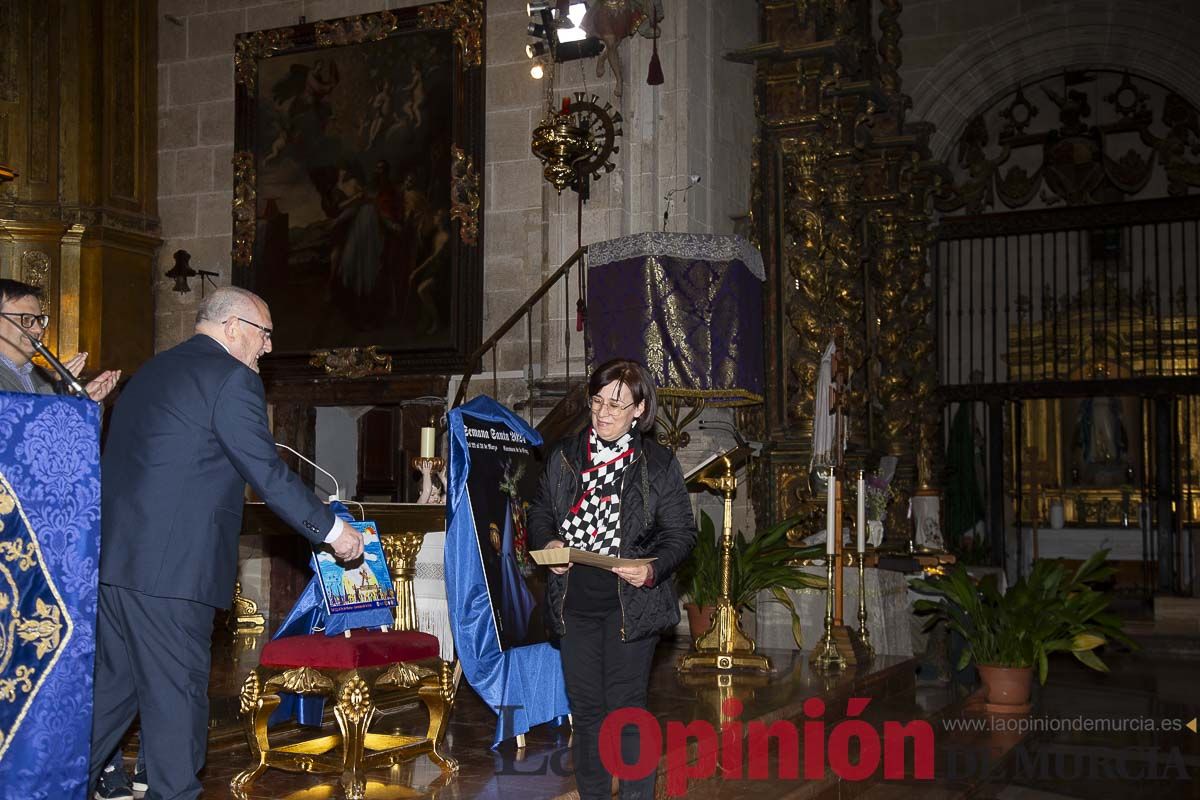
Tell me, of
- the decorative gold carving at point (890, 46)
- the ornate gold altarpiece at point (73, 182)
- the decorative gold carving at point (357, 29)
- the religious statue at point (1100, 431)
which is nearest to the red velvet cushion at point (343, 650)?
the ornate gold altarpiece at point (73, 182)

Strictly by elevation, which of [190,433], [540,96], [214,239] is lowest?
[190,433]

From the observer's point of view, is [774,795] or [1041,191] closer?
[774,795]

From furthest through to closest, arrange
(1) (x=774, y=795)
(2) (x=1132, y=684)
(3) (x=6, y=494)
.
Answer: (2) (x=1132, y=684)
(1) (x=774, y=795)
(3) (x=6, y=494)

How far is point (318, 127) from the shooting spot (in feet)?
36.2

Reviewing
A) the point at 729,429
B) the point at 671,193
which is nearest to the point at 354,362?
the point at 671,193

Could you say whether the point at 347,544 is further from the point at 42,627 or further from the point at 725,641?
the point at 725,641

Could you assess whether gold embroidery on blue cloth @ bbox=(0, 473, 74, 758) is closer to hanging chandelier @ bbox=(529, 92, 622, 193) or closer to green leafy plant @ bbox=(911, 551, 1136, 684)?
green leafy plant @ bbox=(911, 551, 1136, 684)

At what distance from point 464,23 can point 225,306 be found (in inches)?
295

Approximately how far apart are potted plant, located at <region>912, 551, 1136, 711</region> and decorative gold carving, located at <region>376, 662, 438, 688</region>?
3270mm

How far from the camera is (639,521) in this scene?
12.0 ft

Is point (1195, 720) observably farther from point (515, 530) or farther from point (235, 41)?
point (235, 41)

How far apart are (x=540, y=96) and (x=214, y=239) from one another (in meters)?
3.54

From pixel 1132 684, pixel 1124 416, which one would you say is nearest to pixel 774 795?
pixel 1132 684

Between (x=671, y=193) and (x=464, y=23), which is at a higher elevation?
(x=464, y=23)
